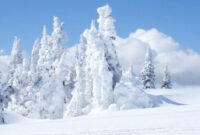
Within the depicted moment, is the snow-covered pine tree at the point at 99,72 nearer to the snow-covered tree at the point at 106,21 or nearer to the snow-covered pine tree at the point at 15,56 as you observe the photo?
the snow-covered tree at the point at 106,21

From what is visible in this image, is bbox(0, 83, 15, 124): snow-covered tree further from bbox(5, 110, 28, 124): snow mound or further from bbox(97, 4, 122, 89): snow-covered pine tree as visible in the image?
bbox(97, 4, 122, 89): snow-covered pine tree

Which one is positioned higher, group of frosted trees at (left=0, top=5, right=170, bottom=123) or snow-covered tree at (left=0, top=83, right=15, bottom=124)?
group of frosted trees at (left=0, top=5, right=170, bottom=123)

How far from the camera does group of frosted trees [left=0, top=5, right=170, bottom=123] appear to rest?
107 feet

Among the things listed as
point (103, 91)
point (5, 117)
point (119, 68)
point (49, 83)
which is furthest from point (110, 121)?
point (49, 83)

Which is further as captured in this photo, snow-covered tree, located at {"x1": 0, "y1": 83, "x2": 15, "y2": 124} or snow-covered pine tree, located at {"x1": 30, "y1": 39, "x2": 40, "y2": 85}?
snow-covered pine tree, located at {"x1": 30, "y1": 39, "x2": 40, "y2": 85}

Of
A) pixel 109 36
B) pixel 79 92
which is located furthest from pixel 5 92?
pixel 79 92

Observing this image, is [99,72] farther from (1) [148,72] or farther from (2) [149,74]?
(2) [149,74]

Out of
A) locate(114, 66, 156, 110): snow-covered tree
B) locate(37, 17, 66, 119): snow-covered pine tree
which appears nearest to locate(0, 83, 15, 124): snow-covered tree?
locate(114, 66, 156, 110): snow-covered tree

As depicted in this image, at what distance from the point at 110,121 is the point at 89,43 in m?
21.0

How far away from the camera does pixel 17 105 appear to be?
44438 millimetres

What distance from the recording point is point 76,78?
41.5 meters

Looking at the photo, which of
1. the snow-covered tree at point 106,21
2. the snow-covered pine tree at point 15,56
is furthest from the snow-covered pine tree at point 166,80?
the snow-covered tree at point 106,21

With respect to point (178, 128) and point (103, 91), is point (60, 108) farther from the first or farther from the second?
point (178, 128)

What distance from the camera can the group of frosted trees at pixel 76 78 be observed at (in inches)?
1286
